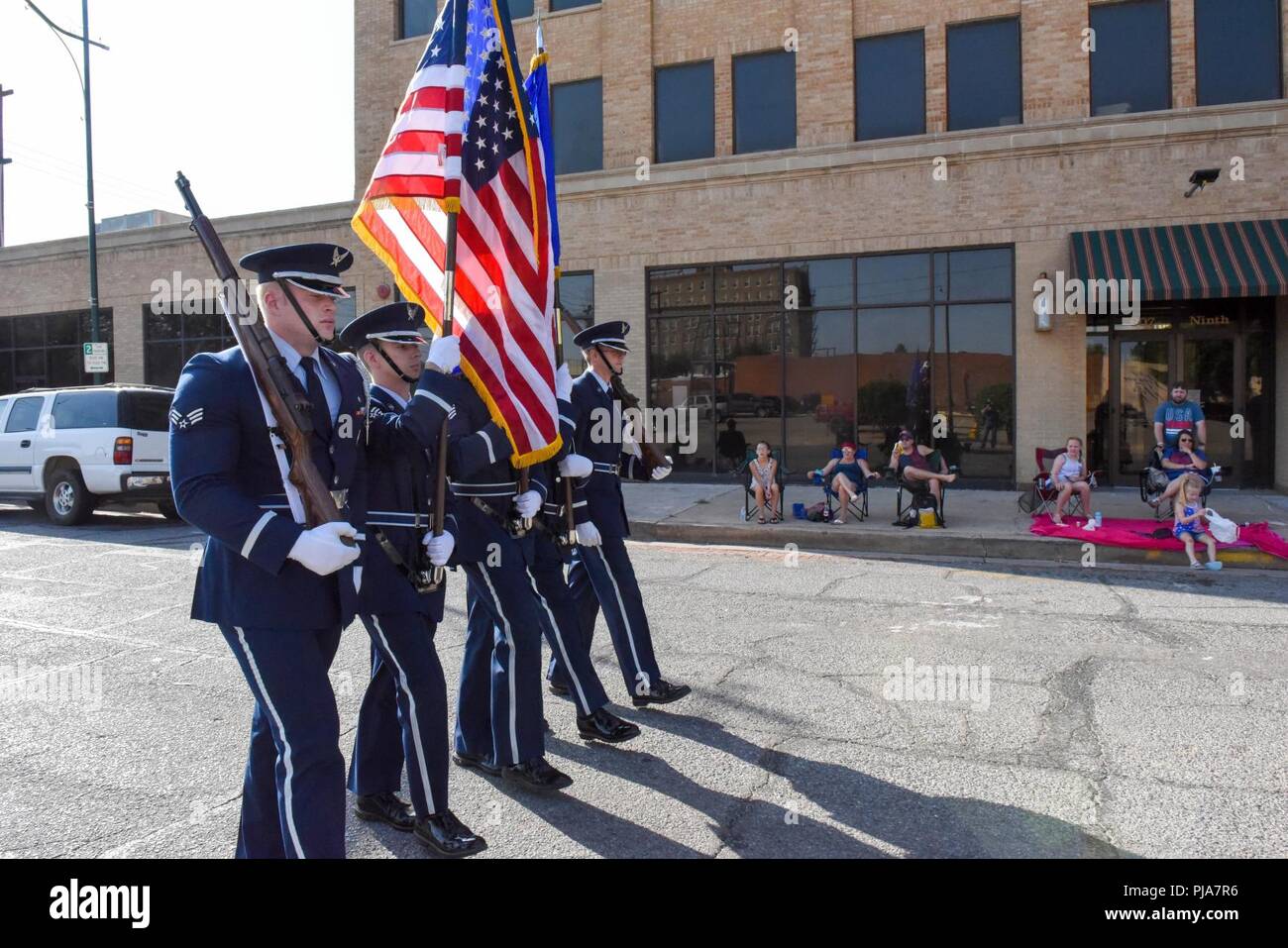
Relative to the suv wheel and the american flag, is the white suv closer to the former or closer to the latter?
the suv wheel

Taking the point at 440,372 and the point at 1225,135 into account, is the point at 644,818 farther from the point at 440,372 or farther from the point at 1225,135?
Result: the point at 1225,135

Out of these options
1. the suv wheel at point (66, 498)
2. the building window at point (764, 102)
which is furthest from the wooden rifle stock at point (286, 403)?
the building window at point (764, 102)

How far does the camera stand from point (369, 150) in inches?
819

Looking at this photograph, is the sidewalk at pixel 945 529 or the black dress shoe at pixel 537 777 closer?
the black dress shoe at pixel 537 777

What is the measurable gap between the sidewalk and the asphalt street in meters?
2.08

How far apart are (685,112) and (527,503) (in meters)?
15.2

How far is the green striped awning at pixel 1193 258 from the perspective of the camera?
44.4ft

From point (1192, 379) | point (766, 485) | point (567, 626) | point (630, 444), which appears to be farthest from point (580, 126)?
point (567, 626)

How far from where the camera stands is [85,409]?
45.9ft

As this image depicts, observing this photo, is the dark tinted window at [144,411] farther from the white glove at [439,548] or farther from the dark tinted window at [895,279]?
the white glove at [439,548]

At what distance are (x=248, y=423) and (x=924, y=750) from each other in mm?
3411

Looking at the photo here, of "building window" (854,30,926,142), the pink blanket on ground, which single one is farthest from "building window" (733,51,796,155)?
the pink blanket on ground

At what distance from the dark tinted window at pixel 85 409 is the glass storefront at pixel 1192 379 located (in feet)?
48.9
